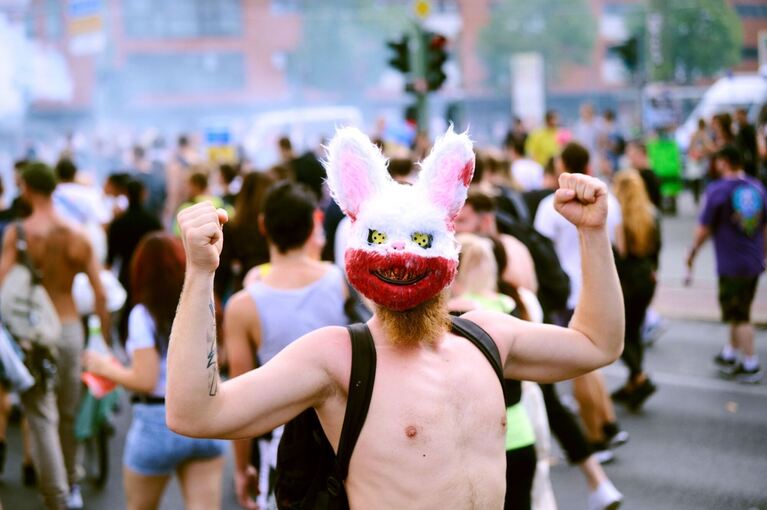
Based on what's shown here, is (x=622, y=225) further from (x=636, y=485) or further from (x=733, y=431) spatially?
(x=636, y=485)

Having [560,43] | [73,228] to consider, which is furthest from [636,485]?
[560,43]

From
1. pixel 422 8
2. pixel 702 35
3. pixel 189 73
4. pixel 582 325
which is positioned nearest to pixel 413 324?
pixel 582 325

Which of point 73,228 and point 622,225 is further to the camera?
point 622,225

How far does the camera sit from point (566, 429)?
5.66 meters

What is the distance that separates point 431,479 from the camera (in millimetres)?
2445

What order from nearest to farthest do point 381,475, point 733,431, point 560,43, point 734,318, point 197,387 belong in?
point 197,387 → point 381,475 → point 733,431 → point 734,318 → point 560,43

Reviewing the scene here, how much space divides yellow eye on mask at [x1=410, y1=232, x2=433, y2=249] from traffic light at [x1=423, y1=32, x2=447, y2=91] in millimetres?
14129

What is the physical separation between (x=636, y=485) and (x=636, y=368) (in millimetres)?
1778

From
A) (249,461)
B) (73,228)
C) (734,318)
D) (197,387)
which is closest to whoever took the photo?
(197,387)

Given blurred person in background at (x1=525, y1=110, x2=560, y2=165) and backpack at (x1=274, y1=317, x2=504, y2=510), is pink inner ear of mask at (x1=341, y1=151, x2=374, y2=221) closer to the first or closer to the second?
backpack at (x1=274, y1=317, x2=504, y2=510)

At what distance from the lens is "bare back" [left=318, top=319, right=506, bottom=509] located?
2441 millimetres

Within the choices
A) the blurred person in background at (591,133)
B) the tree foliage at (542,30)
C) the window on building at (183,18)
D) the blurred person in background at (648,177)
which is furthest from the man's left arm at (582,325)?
the window on building at (183,18)

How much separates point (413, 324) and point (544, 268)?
3.99m

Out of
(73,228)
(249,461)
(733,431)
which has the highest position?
(73,228)
